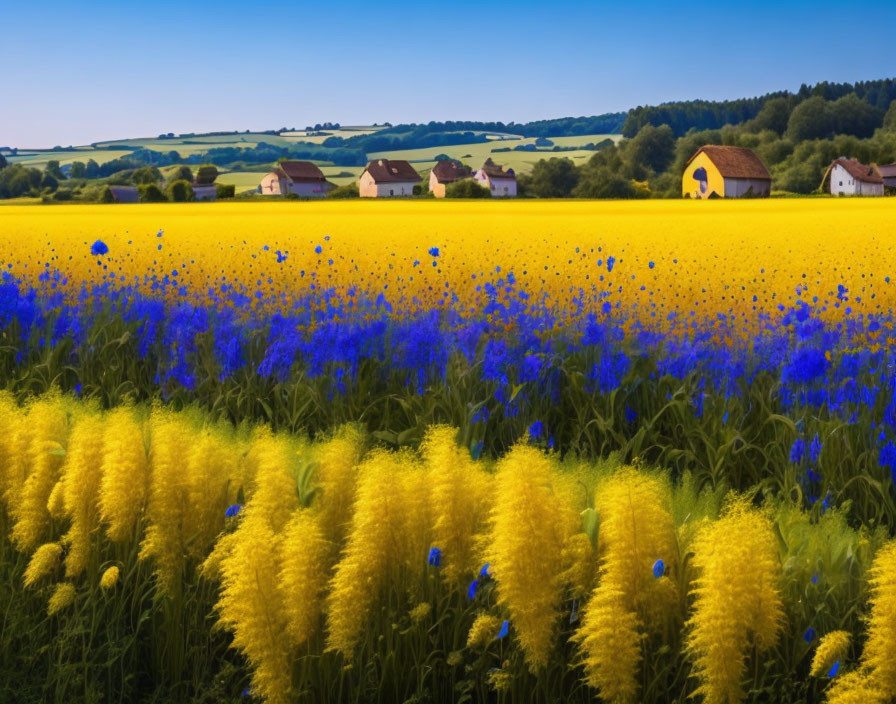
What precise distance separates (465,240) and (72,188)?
4566 cm

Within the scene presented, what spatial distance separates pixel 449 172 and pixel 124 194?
2178 cm

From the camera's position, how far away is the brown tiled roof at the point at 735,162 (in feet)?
169

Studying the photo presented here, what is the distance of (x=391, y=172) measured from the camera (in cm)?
6278

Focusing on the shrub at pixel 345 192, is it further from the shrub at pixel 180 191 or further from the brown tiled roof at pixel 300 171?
the shrub at pixel 180 191

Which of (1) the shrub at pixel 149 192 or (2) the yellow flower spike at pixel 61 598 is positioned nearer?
(2) the yellow flower spike at pixel 61 598

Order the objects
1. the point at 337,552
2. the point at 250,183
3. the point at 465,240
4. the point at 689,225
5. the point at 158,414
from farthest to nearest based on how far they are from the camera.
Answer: the point at 250,183 < the point at 689,225 < the point at 465,240 < the point at 158,414 < the point at 337,552

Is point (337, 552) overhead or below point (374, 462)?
below

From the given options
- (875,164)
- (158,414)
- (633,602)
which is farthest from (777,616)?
(875,164)

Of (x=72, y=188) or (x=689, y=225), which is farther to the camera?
(x=72, y=188)

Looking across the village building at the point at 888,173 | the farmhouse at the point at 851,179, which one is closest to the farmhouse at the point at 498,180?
the farmhouse at the point at 851,179

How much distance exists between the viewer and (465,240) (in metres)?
15.0

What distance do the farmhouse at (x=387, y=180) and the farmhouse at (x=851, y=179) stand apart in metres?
26.6

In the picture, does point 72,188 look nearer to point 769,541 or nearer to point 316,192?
point 316,192

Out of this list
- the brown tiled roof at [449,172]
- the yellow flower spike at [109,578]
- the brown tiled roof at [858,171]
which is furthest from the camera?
the brown tiled roof at [449,172]
